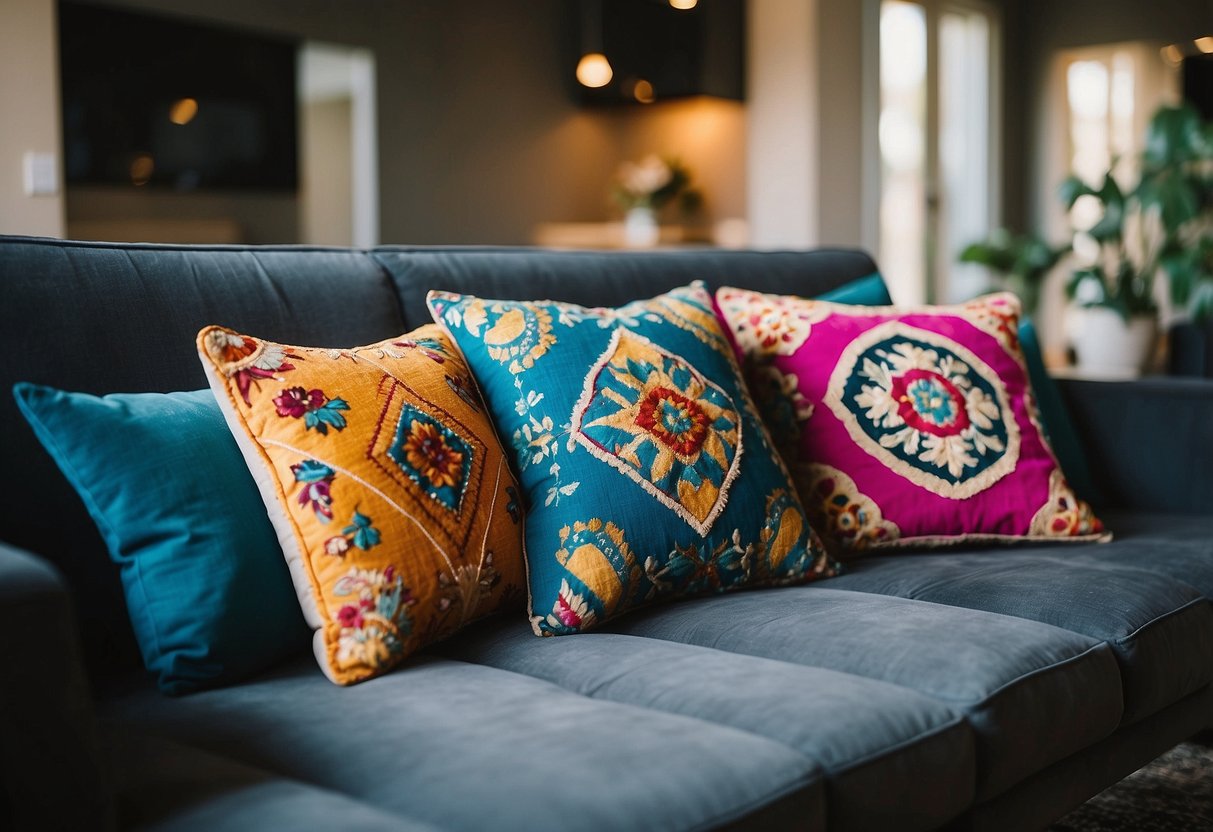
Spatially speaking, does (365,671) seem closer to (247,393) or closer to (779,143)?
(247,393)

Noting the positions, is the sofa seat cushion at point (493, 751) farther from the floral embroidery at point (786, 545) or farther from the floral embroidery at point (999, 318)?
the floral embroidery at point (999, 318)

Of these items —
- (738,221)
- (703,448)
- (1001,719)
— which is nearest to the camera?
(1001,719)

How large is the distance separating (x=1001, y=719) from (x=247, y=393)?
827 mm

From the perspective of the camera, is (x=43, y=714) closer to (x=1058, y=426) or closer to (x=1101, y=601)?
(x=1101, y=601)

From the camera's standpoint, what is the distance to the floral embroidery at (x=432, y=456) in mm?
1280

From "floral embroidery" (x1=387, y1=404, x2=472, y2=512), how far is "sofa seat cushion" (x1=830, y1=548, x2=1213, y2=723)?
0.57 m

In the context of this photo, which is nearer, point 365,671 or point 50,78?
point 365,671

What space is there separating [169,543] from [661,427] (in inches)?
22.5

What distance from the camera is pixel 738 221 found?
562cm

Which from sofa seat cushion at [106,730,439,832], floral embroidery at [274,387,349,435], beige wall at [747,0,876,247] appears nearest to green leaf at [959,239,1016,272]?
beige wall at [747,0,876,247]

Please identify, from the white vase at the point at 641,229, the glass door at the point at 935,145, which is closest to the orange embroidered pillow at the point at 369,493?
the white vase at the point at 641,229

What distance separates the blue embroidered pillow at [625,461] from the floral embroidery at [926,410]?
25 cm

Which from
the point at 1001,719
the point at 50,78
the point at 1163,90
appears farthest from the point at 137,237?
the point at 1163,90

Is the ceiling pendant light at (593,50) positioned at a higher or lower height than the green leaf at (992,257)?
higher
